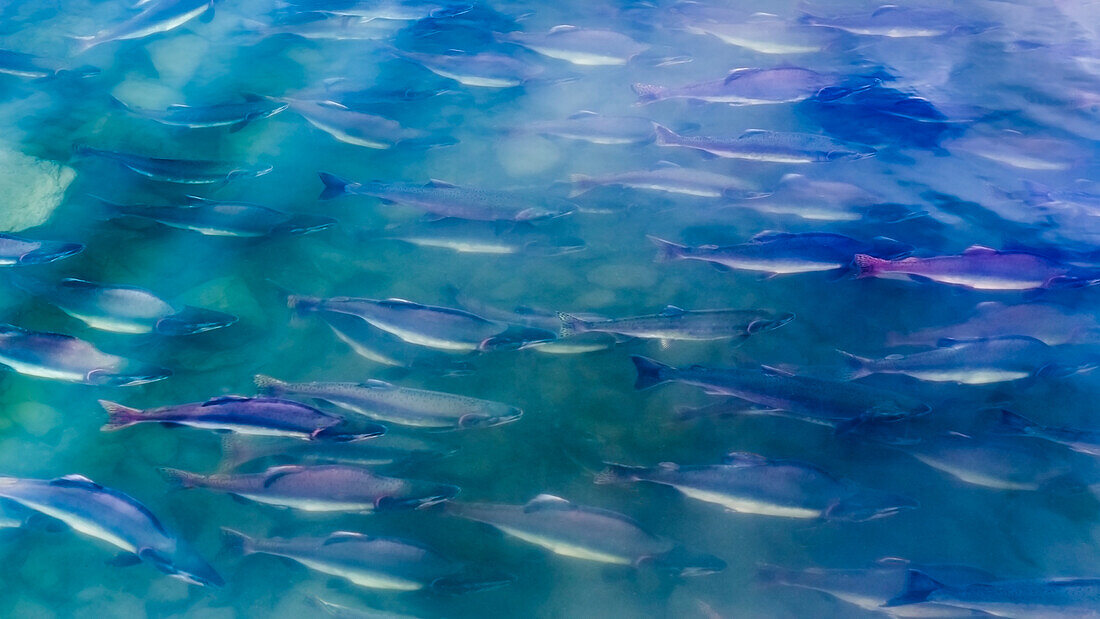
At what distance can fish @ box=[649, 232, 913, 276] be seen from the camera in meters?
3.89

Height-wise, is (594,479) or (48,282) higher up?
(48,282)

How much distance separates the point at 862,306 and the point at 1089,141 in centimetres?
334

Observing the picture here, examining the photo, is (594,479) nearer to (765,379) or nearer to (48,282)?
(765,379)

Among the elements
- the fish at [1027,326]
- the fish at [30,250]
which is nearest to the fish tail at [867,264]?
the fish at [1027,326]

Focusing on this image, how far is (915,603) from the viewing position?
105 inches

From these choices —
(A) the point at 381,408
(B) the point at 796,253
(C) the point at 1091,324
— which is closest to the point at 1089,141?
(C) the point at 1091,324

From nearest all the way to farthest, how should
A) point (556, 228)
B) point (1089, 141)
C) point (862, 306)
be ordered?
point (862, 306)
point (556, 228)
point (1089, 141)

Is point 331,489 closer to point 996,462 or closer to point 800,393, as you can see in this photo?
point 800,393

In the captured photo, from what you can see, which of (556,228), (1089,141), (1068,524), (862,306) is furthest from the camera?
(1089,141)

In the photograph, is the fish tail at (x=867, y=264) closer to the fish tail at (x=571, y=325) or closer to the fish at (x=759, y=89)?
the fish tail at (x=571, y=325)

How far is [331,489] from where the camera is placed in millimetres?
2926

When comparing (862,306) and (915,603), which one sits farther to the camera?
(862,306)

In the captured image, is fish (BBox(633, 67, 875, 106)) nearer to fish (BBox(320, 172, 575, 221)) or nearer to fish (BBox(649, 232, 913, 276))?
fish (BBox(320, 172, 575, 221))

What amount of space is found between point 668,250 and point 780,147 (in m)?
1.43
